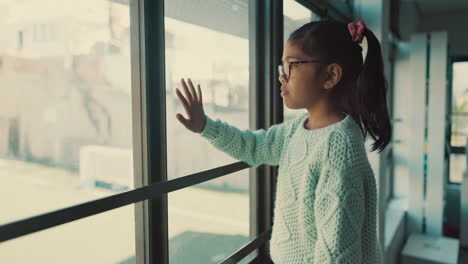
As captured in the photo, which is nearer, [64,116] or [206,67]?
[64,116]

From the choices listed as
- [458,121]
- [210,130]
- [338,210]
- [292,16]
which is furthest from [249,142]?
[458,121]

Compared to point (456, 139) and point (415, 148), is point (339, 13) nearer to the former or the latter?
point (415, 148)

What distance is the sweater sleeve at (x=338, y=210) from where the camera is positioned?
79 cm

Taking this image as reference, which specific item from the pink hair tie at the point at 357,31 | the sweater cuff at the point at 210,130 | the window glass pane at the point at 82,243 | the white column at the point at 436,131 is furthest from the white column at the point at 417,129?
the window glass pane at the point at 82,243

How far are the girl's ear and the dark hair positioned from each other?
13 mm

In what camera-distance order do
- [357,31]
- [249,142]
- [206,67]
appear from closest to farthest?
1. [357,31]
2. [249,142]
3. [206,67]

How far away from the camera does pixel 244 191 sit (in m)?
1.54

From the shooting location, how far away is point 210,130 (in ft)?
3.17

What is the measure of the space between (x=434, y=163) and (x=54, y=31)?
371 centimetres

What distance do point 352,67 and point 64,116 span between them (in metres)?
0.69

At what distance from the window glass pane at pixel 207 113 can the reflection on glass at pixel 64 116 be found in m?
0.16

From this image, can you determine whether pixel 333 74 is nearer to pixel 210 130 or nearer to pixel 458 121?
pixel 210 130

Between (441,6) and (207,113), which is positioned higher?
(441,6)

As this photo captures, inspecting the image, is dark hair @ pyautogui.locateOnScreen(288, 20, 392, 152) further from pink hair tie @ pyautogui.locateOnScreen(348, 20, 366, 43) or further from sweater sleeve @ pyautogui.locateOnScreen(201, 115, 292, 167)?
sweater sleeve @ pyautogui.locateOnScreen(201, 115, 292, 167)
